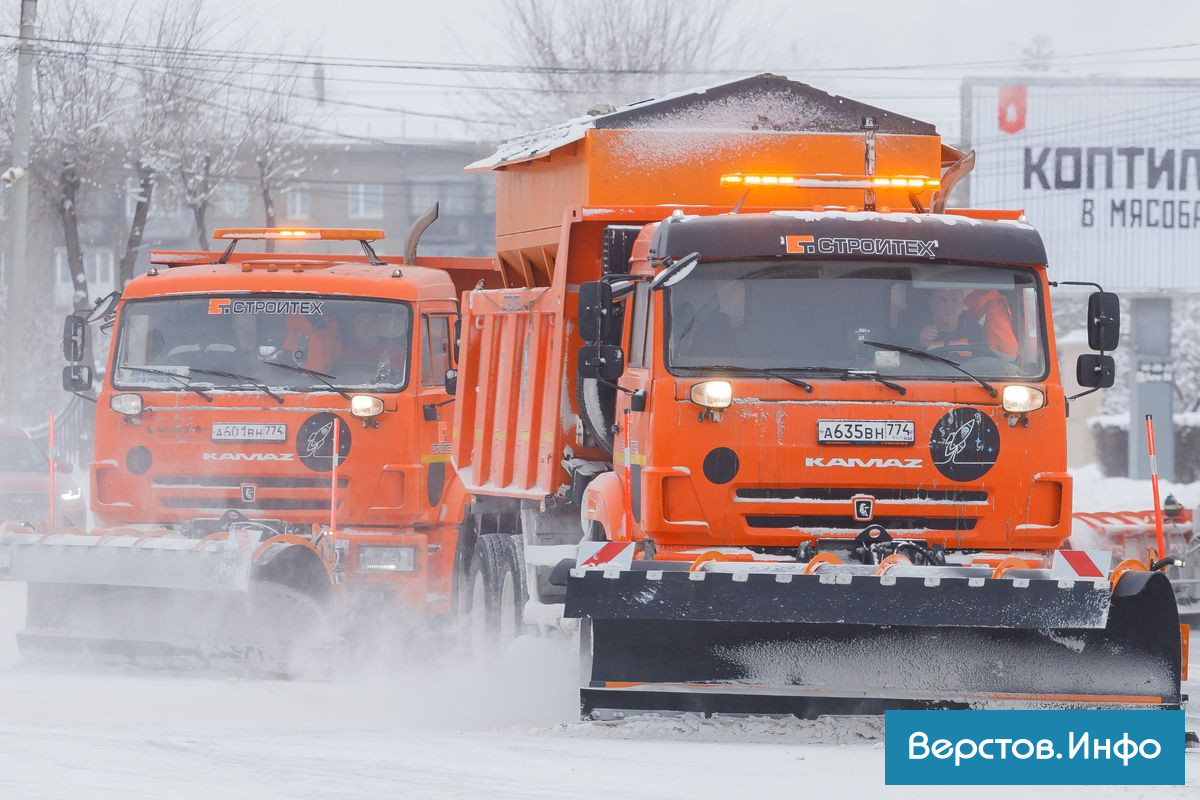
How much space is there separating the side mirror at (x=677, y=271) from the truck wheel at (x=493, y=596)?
336cm

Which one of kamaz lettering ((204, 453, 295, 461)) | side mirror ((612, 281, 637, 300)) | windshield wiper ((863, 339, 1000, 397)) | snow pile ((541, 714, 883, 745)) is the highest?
side mirror ((612, 281, 637, 300))

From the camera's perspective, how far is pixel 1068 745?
777 centimetres

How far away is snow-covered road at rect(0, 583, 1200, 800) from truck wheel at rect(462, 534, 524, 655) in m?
0.41

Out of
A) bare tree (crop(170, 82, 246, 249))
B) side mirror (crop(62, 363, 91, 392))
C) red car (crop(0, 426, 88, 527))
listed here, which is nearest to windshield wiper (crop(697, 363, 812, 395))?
side mirror (crop(62, 363, 91, 392))

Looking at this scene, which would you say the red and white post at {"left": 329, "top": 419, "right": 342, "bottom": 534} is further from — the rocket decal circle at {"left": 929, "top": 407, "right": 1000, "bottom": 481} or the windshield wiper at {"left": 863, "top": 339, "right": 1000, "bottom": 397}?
the rocket decal circle at {"left": 929, "top": 407, "right": 1000, "bottom": 481}

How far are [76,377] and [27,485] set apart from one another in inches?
346

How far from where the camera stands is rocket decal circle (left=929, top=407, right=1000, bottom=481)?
9.26 metres

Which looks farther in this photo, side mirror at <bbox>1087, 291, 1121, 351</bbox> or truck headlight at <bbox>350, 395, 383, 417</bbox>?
truck headlight at <bbox>350, 395, 383, 417</bbox>

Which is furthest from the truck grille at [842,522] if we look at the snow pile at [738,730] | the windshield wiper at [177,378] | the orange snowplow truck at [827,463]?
the windshield wiper at [177,378]

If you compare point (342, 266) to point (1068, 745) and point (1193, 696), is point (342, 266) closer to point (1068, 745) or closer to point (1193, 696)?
point (1193, 696)

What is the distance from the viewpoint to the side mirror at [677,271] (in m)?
9.18

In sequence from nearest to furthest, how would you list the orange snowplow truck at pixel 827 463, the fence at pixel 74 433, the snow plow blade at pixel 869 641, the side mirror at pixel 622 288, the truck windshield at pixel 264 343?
the snow plow blade at pixel 869 641, the orange snowplow truck at pixel 827 463, the side mirror at pixel 622 288, the truck windshield at pixel 264 343, the fence at pixel 74 433

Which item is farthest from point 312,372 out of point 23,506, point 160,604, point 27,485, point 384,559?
point 27,485

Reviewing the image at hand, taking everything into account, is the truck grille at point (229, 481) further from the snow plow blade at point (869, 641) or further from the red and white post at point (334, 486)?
the snow plow blade at point (869, 641)
